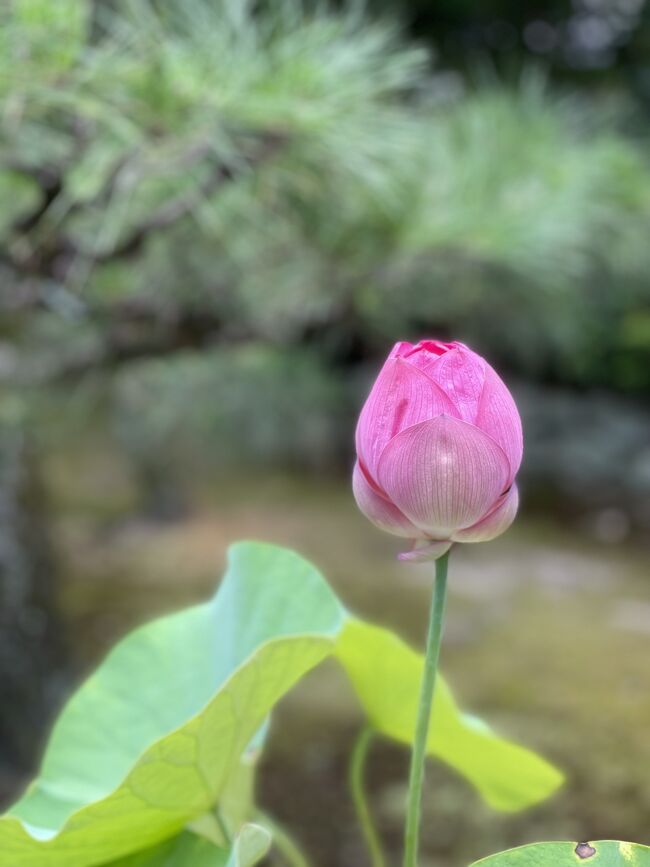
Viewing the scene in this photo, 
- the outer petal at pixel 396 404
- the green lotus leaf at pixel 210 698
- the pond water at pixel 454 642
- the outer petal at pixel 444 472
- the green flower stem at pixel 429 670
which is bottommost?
the pond water at pixel 454 642

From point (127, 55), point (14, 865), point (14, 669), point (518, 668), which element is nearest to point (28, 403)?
point (14, 669)

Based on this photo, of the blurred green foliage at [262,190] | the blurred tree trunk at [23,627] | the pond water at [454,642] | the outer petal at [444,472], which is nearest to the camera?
the outer petal at [444,472]

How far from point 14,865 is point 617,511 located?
1759mm

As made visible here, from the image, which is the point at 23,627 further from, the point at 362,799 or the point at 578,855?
the point at 578,855

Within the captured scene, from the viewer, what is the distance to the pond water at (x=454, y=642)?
98 centimetres

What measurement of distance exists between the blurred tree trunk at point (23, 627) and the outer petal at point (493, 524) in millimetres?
945

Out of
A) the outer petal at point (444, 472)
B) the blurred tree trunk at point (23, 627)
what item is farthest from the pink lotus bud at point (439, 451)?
the blurred tree trunk at point (23, 627)

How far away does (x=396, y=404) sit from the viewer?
0.22 meters

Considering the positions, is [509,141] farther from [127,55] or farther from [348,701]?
[348,701]

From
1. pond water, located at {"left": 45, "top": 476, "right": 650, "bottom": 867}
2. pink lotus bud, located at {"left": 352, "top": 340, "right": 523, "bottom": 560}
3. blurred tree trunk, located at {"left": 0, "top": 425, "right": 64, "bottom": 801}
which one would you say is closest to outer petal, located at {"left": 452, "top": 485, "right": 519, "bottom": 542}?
pink lotus bud, located at {"left": 352, "top": 340, "right": 523, "bottom": 560}

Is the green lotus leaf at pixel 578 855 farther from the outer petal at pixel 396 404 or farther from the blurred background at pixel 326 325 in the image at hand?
the blurred background at pixel 326 325

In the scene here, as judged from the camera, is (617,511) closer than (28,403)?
No

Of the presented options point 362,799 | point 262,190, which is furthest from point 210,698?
point 262,190

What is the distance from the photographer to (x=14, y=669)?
3.80 feet
